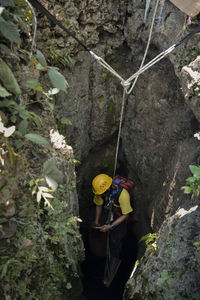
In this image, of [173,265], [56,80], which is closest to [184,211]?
[173,265]

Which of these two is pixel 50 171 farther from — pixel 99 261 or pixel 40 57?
pixel 99 261

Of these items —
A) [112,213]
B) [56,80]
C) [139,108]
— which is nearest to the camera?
[56,80]

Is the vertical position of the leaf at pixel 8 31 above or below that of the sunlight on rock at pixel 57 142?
above

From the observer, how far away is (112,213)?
17.2 ft

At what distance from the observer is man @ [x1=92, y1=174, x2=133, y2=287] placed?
4.90m

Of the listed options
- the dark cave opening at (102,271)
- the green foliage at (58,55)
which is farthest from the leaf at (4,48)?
the dark cave opening at (102,271)

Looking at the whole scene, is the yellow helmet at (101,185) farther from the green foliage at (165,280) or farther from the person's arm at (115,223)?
the green foliage at (165,280)

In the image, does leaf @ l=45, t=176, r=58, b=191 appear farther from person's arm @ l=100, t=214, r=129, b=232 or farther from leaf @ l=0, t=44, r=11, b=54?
person's arm @ l=100, t=214, r=129, b=232

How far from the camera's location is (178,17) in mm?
4207

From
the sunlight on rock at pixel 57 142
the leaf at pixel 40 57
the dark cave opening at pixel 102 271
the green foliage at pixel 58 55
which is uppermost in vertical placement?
the green foliage at pixel 58 55

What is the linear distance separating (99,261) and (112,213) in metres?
1.39

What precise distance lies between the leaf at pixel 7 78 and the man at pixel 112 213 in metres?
3.24

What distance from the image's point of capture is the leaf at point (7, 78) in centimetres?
211

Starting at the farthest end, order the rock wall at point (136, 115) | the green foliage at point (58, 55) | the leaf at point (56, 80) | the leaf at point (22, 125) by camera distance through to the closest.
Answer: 1. the green foliage at point (58, 55)
2. the rock wall at point (136, 115)
3. the leaf at point (56, 80)
4. the leaf at point (22, 125)
